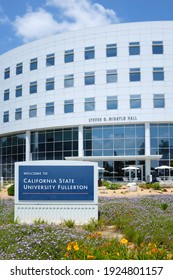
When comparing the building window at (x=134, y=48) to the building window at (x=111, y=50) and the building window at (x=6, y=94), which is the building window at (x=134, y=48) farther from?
the building window at (x=6, y=94)

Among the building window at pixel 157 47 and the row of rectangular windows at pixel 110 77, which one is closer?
the row of rectangular windows at pixel 110 77

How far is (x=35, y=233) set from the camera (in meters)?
8.10

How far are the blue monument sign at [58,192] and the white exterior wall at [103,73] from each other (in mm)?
32034

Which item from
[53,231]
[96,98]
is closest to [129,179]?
[96,98]

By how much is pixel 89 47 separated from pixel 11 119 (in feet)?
50.2

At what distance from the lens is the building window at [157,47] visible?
1702 inches

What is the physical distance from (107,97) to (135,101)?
3.44m

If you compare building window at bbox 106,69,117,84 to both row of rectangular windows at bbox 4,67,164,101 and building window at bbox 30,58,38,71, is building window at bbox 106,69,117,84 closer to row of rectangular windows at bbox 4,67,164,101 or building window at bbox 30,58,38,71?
row of rectangular windows at bbox 4,67,164,101

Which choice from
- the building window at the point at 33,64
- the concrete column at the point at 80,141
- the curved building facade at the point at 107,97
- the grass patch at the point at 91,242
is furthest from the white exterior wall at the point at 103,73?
the grass patch at the point at 91,242

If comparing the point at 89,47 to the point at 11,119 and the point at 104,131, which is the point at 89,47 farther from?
the point at 11,119

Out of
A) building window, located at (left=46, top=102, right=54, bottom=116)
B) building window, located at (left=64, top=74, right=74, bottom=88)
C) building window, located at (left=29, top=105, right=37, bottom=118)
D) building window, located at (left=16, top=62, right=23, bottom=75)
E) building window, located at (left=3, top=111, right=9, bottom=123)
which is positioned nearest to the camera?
building window, located at (left=64, top=74, right=74, bottom=88)

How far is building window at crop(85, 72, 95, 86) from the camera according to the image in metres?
44.3

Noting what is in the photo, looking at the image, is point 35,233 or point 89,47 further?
point 89,47

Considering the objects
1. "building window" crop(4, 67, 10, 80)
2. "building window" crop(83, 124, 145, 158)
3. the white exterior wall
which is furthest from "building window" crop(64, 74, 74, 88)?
"building window" crop(4, 67, 10, 80)
